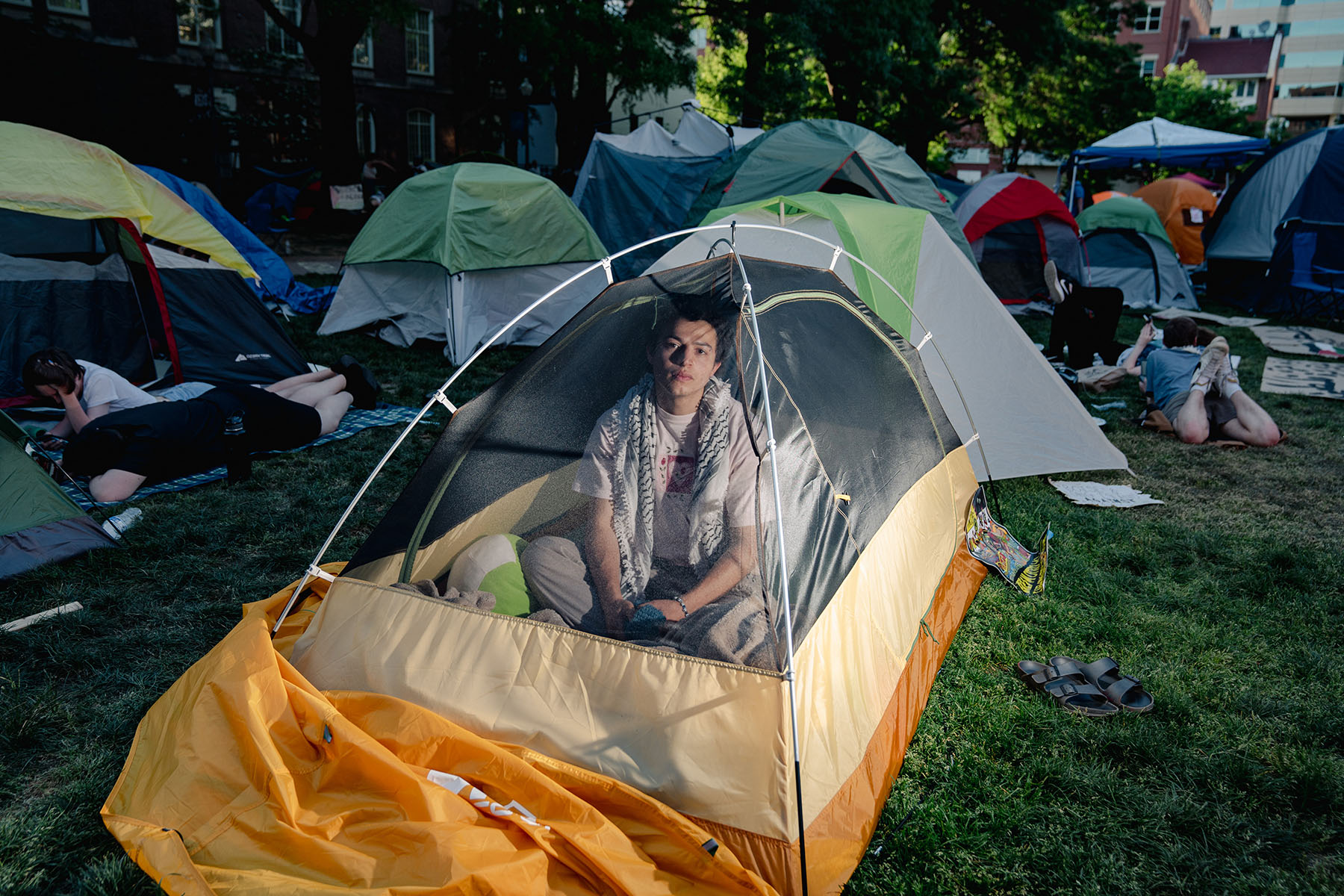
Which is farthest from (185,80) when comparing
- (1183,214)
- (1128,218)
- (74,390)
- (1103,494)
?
(1103,494)

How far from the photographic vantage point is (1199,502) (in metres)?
4.61

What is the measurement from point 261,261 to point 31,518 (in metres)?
6.42

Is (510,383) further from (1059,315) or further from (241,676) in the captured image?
(1059,315)

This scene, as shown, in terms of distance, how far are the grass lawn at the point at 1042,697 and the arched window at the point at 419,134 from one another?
22.2 meters

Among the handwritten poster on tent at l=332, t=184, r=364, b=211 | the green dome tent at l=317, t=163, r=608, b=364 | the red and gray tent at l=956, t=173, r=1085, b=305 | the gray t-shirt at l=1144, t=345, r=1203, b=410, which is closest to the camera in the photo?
the gray t-shirt at l=1144, t=345, r=1203, b=410

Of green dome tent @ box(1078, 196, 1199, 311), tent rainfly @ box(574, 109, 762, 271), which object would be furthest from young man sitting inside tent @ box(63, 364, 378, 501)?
green dome tent @ box(1078, 196, 1199, 311)

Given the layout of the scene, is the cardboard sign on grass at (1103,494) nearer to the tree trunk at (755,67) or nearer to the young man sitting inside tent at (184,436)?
the young man sitting inside tent at (184,436)

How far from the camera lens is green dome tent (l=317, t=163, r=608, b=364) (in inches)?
293

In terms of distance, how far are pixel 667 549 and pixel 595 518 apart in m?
0.26

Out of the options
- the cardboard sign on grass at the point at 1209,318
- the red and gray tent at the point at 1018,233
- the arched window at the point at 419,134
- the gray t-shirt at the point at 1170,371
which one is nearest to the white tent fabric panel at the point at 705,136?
the red and gray tent at the point at 1018,233

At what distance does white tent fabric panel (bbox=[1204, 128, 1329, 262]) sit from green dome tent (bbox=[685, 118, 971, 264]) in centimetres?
579

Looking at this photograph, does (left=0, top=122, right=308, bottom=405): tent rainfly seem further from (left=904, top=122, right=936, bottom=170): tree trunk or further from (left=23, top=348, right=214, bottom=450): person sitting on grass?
(left=904, top=122, right=936, bottom=170): tree trunk

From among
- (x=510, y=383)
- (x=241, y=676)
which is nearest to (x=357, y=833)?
(x=241, y=676)

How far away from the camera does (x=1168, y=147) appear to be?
13.8 meters
